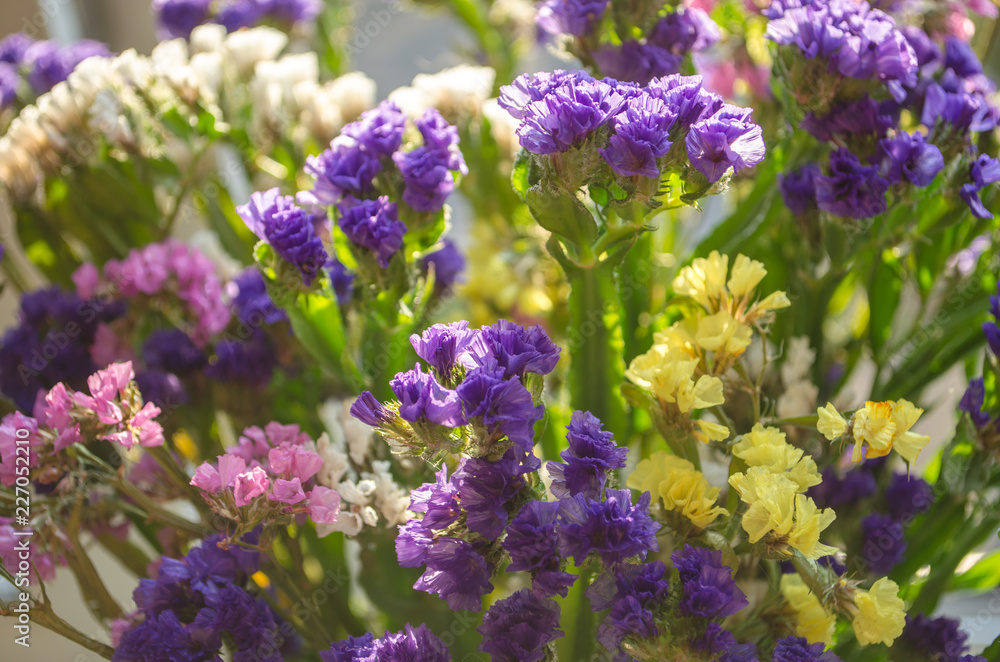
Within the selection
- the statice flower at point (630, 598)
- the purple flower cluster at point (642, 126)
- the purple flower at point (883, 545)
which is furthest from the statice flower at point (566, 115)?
the purple flower at point (883, 545)

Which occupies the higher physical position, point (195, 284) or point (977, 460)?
point (195, 284)

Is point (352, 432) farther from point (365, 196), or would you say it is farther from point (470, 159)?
point (470, 159)

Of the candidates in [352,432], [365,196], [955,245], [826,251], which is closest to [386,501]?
[352,432]

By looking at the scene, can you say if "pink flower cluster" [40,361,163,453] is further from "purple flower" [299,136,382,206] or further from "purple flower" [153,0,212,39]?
"purple flower" [153,0,212,39]

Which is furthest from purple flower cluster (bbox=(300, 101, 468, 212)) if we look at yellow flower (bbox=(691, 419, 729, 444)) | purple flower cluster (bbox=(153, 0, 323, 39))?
purple flower cluster (bbox=(153, 0, 323, 39))

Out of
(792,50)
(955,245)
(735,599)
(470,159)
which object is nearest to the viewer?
(735,599)
